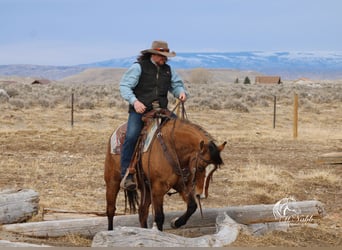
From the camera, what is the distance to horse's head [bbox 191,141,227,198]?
5.89 metres

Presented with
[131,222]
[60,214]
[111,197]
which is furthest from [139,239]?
[60,214]

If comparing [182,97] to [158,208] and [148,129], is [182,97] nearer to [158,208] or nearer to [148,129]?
[148,129]

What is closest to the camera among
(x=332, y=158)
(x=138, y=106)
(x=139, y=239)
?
(x=139, y=239)

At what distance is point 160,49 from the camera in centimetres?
659

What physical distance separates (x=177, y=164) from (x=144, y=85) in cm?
101

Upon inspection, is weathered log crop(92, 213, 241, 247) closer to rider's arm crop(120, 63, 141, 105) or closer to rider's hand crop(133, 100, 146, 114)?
rider's hand crop(133, 100, 146, 114)

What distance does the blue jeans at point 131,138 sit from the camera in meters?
6.59

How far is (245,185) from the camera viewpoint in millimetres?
10914

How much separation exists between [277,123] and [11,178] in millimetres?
14561

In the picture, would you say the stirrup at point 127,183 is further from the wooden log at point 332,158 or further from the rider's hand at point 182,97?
the wooden log at point 332,158

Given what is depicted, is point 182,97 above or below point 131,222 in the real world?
above

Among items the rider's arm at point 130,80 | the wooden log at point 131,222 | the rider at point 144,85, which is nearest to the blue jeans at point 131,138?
the rider at point 144,85

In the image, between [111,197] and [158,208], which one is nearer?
[158,208]

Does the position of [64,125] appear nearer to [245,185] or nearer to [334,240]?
[245,185]
